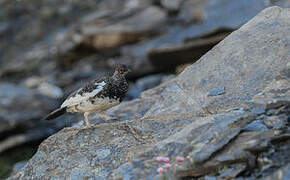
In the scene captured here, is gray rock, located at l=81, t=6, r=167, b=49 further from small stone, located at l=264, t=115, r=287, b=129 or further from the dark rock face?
small stone, located at l=264, t=115, r=287, b=129

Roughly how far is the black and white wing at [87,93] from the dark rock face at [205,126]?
1.43 feet

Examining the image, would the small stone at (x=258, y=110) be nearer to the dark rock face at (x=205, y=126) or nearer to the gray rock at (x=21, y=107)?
the dark rock face at (x=205, y=126)

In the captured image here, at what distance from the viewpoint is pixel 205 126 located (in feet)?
16.8

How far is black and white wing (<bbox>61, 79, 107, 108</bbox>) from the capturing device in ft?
22.2

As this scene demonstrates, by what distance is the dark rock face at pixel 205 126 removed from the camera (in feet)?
15.4

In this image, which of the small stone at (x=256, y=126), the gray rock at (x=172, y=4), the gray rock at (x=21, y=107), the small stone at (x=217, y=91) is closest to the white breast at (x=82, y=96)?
the small stone at (x=217, y=91)

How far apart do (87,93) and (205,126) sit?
224 centimetres

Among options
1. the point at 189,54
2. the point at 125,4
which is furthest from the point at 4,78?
the point at 189,54

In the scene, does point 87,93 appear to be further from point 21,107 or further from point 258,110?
point 21,107

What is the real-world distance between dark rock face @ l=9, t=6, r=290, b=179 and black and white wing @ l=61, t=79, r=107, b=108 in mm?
435

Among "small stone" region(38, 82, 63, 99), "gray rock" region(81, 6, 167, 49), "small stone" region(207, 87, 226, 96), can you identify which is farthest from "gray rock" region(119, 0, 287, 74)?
"small stone" region(207, 87, 226, 96)

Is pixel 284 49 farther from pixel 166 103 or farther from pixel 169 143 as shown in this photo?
pixel 169 143

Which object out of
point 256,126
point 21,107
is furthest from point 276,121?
point 21,107

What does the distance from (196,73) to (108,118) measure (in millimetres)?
1483
